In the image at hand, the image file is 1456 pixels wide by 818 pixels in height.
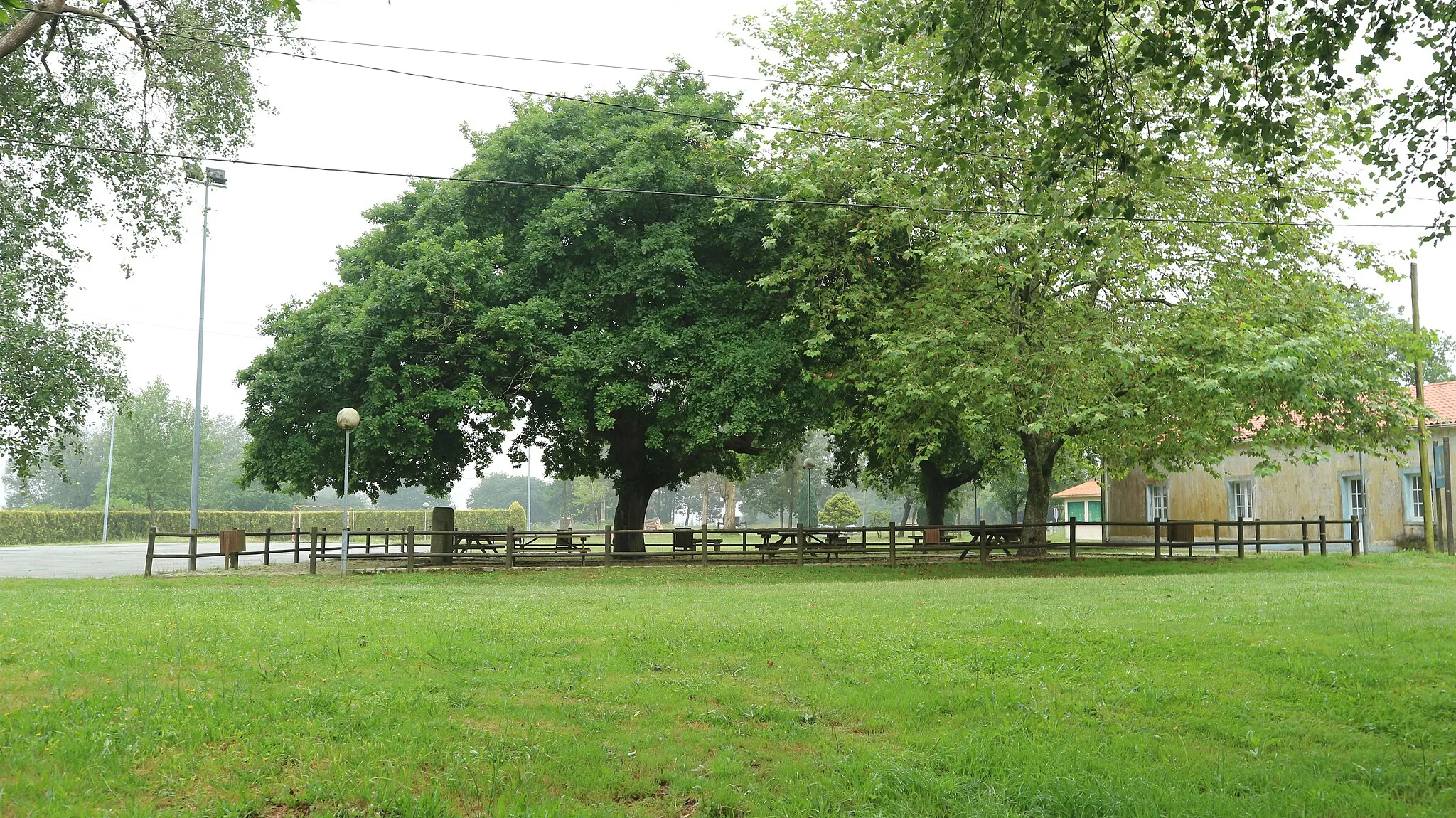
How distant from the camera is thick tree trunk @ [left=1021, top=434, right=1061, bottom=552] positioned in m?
24.6

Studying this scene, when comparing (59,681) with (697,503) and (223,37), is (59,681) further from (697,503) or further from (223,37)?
(697,503)

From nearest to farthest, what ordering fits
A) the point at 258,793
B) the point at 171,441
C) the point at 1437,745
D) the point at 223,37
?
1. the point at 258,793
2. the point at 1437,745
3. the point at 223,37
4. the point at 171,441

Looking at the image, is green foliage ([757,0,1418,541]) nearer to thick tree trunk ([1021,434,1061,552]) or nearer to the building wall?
thick tree trunk ([1021,434,1061,552])

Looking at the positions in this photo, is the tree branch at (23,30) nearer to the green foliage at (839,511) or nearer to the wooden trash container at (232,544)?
the wooden trash container at (232,544)

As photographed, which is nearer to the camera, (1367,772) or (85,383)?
(1367,772)

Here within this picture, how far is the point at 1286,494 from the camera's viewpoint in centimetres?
3497

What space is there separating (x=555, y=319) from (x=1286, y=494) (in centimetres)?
2715

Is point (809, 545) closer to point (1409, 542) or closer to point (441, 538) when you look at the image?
point (441, 538)

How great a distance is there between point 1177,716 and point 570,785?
4231 millimetres

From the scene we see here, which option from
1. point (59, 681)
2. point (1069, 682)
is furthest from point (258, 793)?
point (1069, 682)

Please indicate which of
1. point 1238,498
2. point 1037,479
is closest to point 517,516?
point 1238,498

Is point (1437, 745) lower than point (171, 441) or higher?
lower

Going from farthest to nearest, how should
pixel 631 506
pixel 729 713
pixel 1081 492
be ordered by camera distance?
1. pixel 1081 492
2. pixel 631 506
3. pixel 729 713

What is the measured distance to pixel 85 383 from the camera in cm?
2275
